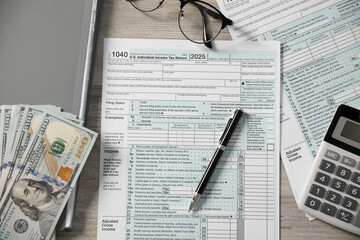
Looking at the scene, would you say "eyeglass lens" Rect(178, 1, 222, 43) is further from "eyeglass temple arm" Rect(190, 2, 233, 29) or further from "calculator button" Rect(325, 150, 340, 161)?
"calculator button" Rect(325, 150, 340, 161)

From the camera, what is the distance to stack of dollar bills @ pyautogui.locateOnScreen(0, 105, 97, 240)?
0.69 metres

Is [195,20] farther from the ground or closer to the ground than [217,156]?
farther from the ground

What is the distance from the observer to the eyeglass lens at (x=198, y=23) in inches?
28.6

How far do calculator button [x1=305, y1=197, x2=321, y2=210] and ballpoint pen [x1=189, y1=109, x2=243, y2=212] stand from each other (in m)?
0.17

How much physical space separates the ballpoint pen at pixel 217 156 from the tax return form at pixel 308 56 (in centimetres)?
9

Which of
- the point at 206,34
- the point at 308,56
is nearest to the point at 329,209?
the point at 308,56

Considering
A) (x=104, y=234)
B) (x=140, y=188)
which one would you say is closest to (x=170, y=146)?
(x=140, y=188)

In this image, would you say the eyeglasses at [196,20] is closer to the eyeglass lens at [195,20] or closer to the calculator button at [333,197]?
the eyeglass lens at [195,20]

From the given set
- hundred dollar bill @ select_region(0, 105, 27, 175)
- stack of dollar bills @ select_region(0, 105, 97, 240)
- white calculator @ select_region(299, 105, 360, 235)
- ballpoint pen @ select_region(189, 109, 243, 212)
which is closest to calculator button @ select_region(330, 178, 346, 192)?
→ white calculator @ select_region(299, 105, 360, 235)

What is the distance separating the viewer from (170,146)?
28.3 inches

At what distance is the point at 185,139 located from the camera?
0.72 m

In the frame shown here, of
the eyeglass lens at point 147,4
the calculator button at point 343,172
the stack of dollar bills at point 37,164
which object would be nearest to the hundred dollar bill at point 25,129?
the stack of dollar bills at point 37,164

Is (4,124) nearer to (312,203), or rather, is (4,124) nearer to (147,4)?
(147,4)

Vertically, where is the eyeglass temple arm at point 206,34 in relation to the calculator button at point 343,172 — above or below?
above
